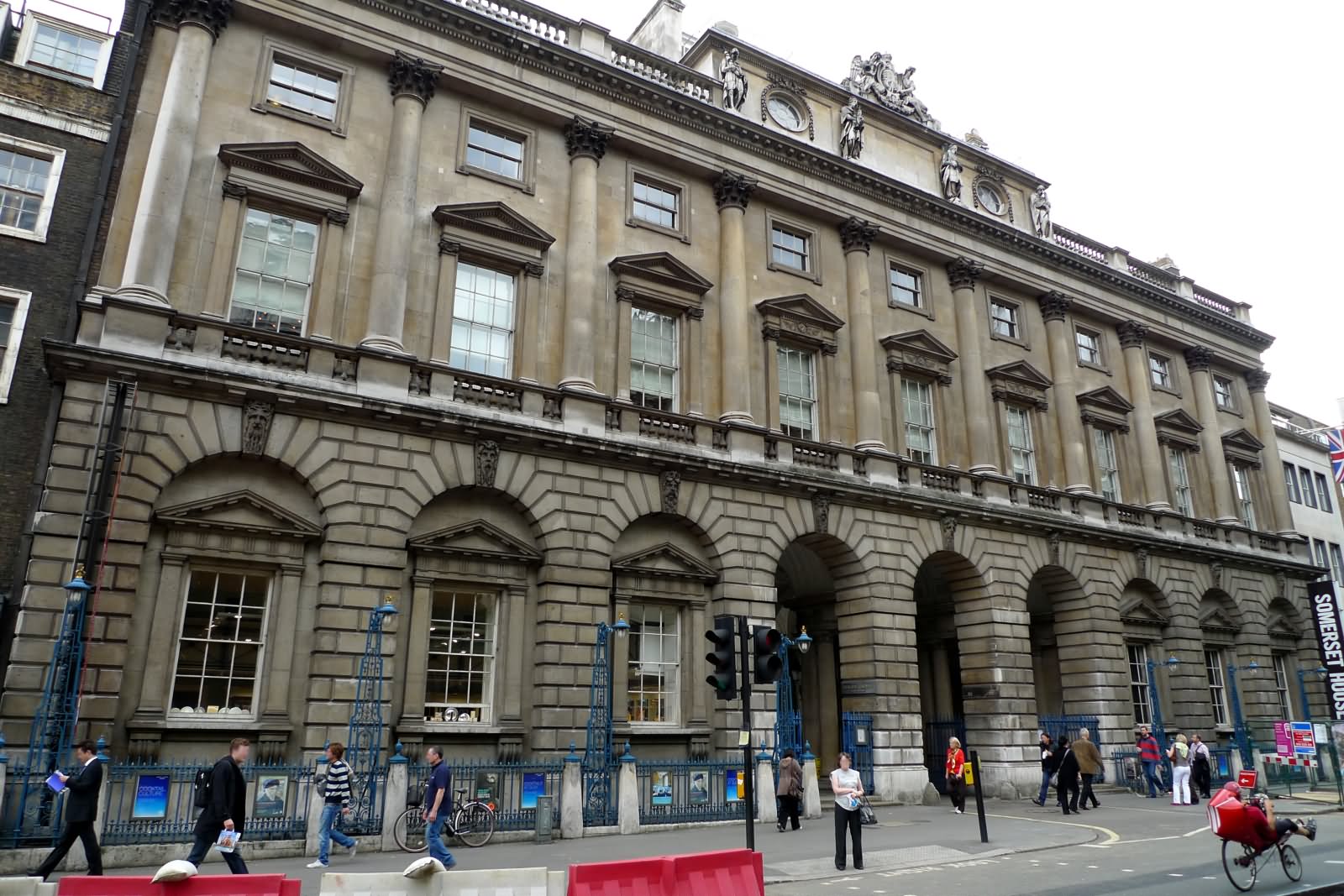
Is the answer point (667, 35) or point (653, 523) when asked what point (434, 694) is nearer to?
point (653, 523)

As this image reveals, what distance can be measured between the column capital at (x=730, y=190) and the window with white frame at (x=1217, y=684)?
2330cm

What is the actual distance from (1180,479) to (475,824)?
3090 cm

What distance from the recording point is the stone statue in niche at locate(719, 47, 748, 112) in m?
26.9

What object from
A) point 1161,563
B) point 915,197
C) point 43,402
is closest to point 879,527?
point 915,197

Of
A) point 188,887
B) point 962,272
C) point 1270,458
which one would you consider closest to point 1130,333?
point 962,272

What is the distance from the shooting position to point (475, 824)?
51.9 feet

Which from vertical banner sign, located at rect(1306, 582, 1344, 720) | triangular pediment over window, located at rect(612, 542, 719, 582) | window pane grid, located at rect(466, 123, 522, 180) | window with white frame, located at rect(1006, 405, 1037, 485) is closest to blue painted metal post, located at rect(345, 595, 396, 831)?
triangular pediment over window, located at rect(612, 542, 719, 582)

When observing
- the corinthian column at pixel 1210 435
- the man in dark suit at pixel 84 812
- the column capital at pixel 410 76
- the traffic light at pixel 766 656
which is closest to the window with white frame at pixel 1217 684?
the corinthian column at pixel 1210 435

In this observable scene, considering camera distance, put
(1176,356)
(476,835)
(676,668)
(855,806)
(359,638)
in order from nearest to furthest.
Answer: (855,806) → (476,835) → (359,638) → (676,668) → (1176,356)

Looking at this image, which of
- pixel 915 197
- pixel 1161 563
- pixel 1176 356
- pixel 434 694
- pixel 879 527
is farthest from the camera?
pixel 1176 356

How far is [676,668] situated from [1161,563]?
19.7 m

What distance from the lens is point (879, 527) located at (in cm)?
2497

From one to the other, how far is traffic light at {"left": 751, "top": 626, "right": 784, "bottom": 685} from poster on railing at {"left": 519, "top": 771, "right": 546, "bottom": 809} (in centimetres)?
711

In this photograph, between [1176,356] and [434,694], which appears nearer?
[434,694]
